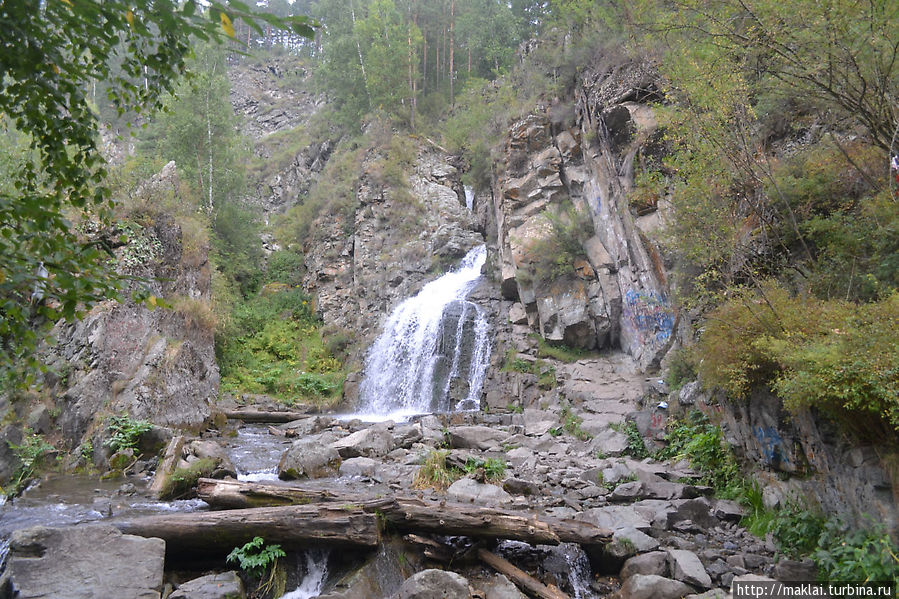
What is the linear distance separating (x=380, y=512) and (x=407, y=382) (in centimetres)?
1188

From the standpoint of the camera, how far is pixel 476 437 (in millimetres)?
10844

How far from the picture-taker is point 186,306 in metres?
14.0

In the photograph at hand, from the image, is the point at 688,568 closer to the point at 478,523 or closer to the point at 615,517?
the point at 615,517

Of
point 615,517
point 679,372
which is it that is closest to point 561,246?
point 679,372

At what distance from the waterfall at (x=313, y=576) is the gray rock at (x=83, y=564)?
1351mm

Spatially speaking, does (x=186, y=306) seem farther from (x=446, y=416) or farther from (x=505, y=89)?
(x=505, y=89)

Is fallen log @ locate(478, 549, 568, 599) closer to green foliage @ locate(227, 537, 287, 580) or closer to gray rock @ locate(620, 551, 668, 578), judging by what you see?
gray rock @ locate(620, 551, 668, 578)

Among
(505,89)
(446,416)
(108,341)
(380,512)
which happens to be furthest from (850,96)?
(505,89)

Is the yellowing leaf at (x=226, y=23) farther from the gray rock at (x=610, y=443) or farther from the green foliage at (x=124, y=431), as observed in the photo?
the gray rock at (x=610, y=443)

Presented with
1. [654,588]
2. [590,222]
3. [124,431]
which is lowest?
[654,588]

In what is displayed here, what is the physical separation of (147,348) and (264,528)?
A: 820 cm

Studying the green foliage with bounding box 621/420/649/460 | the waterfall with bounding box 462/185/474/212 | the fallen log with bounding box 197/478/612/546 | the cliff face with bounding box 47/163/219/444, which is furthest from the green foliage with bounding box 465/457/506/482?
the waterfall with bounding box 462/185/474/212

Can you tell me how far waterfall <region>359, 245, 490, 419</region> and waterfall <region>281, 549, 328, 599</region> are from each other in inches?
399

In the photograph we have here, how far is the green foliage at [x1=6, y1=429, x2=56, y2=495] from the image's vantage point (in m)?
7.79
